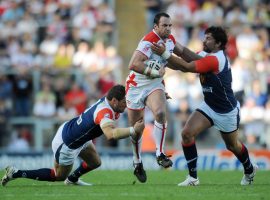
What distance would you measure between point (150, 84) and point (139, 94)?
0.25 metres

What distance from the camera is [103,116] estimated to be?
13.2 metres

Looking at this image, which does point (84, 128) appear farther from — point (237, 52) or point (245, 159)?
point (237, 52)

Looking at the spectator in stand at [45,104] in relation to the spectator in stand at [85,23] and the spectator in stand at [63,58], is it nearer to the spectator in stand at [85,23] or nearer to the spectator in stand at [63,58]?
the spectator in stand at [63,58]

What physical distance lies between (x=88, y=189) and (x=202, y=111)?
2.25 metres

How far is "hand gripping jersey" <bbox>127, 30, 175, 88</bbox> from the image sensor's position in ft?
45.6

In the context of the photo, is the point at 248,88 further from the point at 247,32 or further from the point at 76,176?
the point at 76,176

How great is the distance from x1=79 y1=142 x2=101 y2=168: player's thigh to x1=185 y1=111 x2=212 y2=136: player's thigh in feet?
5.07

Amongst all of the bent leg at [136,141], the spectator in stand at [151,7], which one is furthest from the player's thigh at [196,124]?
the spectator in stand at [151,7]

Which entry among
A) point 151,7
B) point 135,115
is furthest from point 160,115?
point 151,7

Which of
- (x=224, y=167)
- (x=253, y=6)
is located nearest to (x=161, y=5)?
(x=253, y=6)

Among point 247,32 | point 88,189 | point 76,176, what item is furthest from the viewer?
point 247,32

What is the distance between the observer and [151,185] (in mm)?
14219

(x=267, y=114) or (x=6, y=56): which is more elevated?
(x=6, y=56)

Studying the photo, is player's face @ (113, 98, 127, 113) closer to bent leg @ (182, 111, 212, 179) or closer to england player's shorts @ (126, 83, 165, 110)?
england player's shorts @ (126, 83, 165, 110)
